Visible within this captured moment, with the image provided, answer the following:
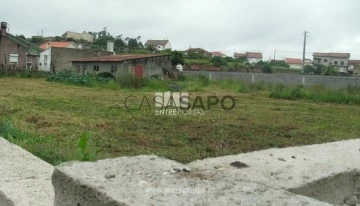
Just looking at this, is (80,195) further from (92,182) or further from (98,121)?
(98,121)

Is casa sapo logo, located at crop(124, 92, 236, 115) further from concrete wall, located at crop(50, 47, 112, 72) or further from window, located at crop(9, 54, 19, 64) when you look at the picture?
concrete wall, located at crop(50, 47, 112, 72)

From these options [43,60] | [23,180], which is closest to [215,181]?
[23,180]

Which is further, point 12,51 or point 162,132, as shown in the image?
point 12,51

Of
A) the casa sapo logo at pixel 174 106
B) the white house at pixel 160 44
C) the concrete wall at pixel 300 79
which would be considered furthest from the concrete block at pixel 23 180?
the white house at pixel 160 44

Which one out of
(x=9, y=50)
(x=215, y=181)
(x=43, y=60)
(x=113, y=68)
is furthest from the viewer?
(x=43, y=60)

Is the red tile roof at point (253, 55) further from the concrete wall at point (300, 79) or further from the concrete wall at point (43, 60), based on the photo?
the concrete wall at point (300, 79)

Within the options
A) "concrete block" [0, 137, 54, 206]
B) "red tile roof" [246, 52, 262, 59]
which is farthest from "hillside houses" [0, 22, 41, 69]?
"red tile roof" [246, 52, 262, 59]

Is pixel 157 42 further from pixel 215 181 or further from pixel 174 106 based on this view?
pixel 215 181

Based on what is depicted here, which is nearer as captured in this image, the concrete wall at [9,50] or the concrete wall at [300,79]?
the concrete wall at [300,79]

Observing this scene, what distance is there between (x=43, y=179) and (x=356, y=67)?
65141mm

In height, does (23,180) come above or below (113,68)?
below

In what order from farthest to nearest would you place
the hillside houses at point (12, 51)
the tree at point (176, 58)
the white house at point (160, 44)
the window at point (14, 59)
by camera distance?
the white house at point (160, 44) → the window at point (14, 59) → the tree at point (176, 58) → the hillside houses at point (12, 51)

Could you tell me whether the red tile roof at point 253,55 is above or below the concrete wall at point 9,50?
above

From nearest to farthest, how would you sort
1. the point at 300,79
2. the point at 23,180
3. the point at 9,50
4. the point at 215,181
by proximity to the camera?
the point at 215,181 < the point at 23,180 < the point at 300,79 < the point at 9,50
